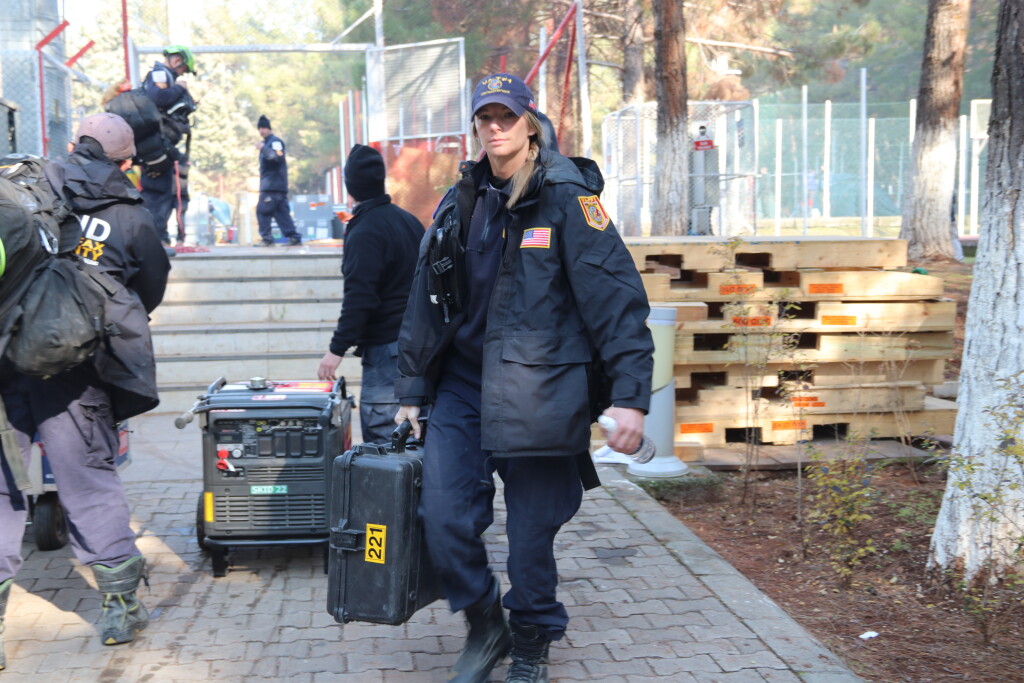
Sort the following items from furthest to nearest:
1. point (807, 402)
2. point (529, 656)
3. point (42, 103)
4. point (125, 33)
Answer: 1. point (125, 33)
2. point (42, 103)
3. point (807, 402)
4. point (529, 656)

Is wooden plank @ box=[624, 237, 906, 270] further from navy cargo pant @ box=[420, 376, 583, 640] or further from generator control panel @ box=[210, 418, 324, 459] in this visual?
navy cargo pant @ box=[420, 376, 583, 640]

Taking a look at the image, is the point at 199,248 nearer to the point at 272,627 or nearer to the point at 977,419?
the point at 272,627

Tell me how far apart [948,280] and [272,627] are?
1018 cm

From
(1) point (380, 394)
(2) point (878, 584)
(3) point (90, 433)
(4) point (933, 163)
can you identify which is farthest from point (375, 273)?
(4) point (933, 163)

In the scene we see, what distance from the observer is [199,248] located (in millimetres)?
12359

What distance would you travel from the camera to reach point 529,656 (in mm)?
3492

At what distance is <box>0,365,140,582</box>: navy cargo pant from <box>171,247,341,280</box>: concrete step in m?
6.80

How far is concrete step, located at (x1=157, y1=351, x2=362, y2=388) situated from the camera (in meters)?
8.95

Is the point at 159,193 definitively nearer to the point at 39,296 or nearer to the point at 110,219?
the point at 110,219

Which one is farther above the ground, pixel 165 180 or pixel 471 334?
pixel 165 180

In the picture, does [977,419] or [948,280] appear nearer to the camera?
[977,419]

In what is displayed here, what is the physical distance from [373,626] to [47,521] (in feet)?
6.19

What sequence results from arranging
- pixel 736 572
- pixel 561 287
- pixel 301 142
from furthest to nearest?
pixel 301 142 → pixel 736 572 → pixel 561 287

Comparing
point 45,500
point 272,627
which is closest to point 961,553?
point 272,627
